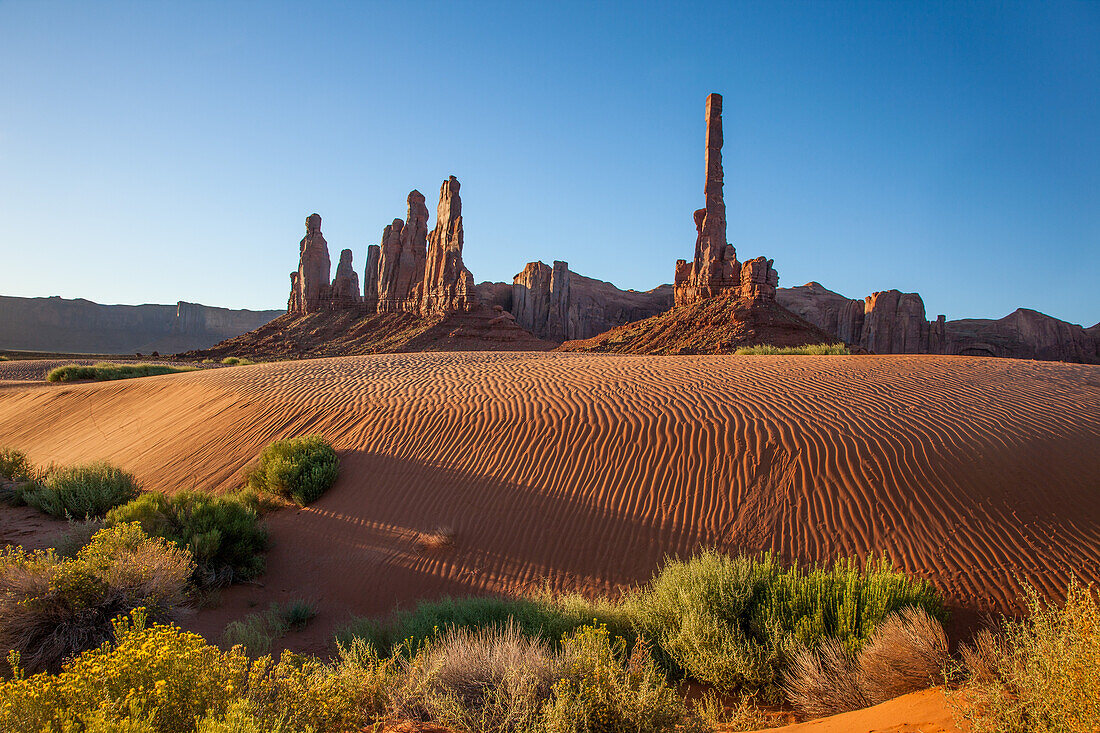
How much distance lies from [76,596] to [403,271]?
49.8 metres

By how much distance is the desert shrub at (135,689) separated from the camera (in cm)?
255

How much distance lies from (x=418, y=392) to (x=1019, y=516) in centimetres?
981

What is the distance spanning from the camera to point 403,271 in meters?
52.2

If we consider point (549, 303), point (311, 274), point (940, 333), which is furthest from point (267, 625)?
point (940, 333)

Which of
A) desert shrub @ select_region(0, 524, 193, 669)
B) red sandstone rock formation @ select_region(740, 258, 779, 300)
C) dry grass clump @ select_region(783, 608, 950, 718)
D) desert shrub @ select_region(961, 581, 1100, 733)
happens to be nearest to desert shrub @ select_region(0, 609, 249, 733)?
desert shrub @ select_region(0, 524, 193, 669)

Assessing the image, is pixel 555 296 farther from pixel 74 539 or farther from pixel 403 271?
pixel 74 539

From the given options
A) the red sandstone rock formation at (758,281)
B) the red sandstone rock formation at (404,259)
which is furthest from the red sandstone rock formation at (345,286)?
the red sandstone rock formation at (758,281)

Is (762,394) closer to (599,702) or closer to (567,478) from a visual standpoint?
(567,478)

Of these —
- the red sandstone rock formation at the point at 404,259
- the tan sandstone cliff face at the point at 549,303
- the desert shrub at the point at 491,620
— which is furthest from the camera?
the tan sandstone cliff face at the point at 549,303

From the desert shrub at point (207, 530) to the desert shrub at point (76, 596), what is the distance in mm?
1205

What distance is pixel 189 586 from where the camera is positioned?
575cm

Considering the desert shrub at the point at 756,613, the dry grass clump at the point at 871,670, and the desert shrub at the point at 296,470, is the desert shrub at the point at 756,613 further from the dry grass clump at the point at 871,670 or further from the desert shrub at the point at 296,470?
the desert shrub at the point at 296,470

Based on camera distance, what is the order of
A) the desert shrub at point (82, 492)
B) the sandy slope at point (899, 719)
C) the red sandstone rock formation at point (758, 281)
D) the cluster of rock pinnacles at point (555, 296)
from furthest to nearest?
the cluster of rock pinnacles at point (555, 296) → the red sandstone rock formation at point (758, 281) → the desert shrub at point (82, 492) → the sandy slope at point (899, 719)

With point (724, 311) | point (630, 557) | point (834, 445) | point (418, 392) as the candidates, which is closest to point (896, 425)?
point (834, 445)
